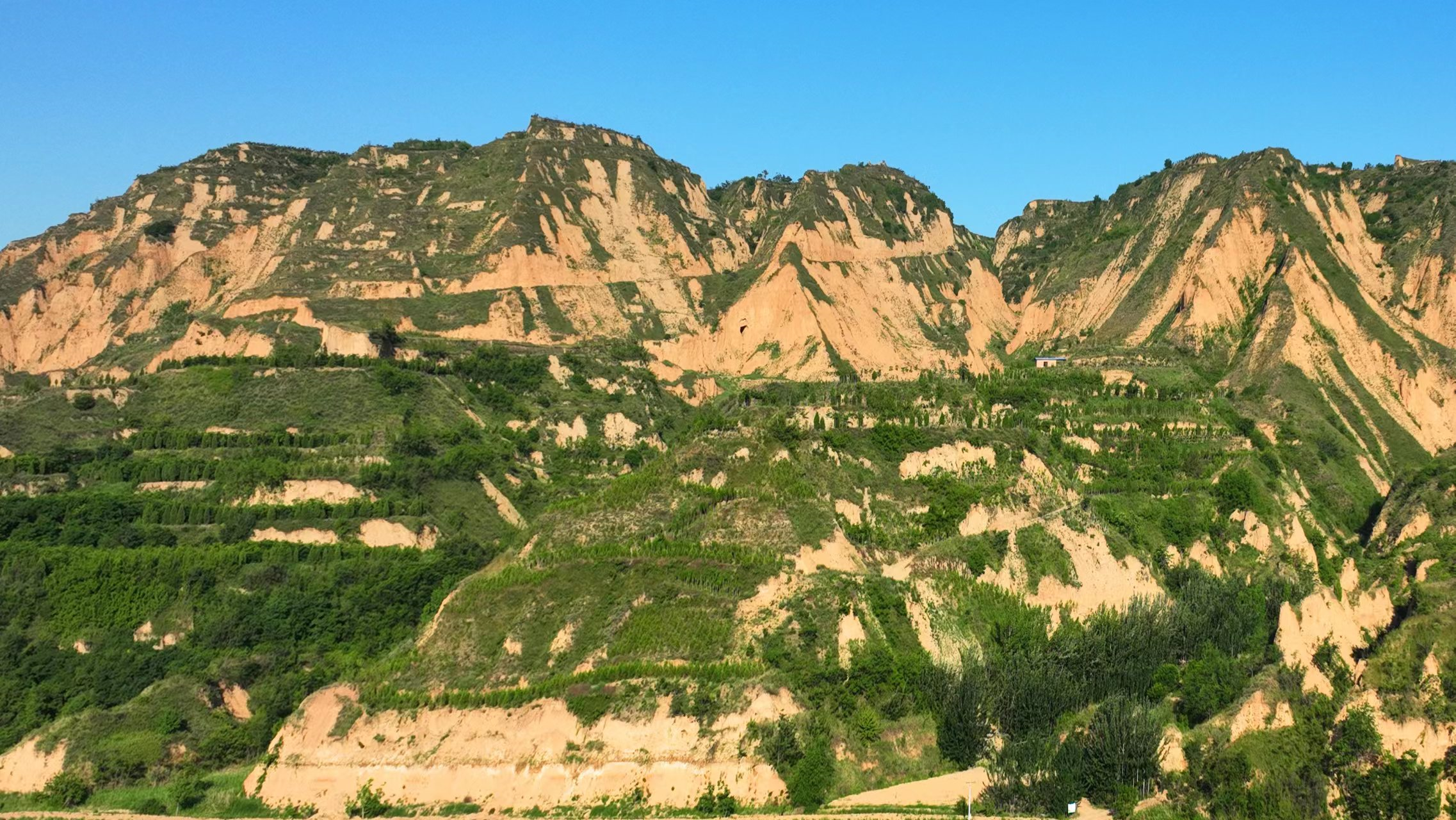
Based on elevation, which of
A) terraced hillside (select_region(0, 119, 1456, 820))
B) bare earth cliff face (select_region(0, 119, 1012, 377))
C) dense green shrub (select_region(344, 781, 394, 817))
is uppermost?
bare earth cliff face (select_region(0, 119, 1012, 377))

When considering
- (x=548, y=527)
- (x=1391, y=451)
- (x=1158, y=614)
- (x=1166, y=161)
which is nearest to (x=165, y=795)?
(x=548, y=527)

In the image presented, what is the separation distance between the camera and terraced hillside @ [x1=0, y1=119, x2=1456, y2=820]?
158ft

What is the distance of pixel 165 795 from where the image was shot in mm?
50812

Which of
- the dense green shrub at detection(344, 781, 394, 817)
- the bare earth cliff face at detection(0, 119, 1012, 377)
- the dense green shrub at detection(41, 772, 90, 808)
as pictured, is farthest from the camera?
the bare earth cliff face at detection(0, 119, 1012, 377)

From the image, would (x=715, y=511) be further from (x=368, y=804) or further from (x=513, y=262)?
(x=513, y=262)

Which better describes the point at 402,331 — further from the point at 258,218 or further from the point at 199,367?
the point at 258,218

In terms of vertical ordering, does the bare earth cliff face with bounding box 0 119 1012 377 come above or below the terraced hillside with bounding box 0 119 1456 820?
above

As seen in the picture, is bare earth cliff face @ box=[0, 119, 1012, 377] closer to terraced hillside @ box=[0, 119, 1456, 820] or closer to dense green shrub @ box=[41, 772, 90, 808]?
terraced hillside @ box=[0, 119, 1456, 820]

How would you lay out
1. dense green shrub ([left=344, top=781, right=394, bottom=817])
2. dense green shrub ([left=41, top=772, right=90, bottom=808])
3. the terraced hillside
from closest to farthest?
dense green shrub ([left=344, top=781, right=394, bottom=817])
the terraced hillside
dense green shrub ([left=41, top=772, right=90, bottom=808])

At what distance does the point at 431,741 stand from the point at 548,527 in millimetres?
12211

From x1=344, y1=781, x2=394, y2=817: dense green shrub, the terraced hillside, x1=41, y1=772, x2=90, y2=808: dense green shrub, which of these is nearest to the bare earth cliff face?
the terraced hillside

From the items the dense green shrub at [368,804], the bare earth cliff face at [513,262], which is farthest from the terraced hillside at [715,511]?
the bare earth cliff face at [513,262]

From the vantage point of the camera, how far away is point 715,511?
5878 centimetres

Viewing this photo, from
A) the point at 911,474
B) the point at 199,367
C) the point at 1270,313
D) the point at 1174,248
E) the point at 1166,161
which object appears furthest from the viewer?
the point at 1166,161
